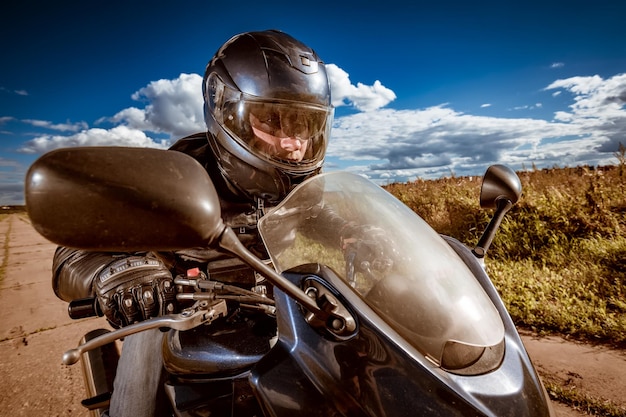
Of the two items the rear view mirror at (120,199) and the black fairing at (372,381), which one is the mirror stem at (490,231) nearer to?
the black fairing at (372,381)

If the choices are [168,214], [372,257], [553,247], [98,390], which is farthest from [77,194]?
[553,247]

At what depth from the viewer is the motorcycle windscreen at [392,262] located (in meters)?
0.73

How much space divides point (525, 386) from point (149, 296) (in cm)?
108

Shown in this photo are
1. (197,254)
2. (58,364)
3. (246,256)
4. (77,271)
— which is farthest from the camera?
(58,364)

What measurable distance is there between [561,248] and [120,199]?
4.93m

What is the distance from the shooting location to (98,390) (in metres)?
1.62

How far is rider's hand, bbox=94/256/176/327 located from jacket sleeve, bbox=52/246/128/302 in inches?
8.4

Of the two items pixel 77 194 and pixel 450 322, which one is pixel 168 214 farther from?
pixel 450 322

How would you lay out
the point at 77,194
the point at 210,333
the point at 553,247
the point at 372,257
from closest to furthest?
1. the point at 77,194
2. the point at 372,257
3. the point at 210,333
4. the point at 553,247

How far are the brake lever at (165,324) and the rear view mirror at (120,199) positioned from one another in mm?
321

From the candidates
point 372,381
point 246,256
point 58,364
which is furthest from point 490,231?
point 58,364

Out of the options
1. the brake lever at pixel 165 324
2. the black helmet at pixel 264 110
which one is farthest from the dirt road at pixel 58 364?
the black helmet at pixel 264 110

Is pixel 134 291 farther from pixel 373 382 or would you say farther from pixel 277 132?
pixel 277 132

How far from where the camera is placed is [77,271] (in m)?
1.55
